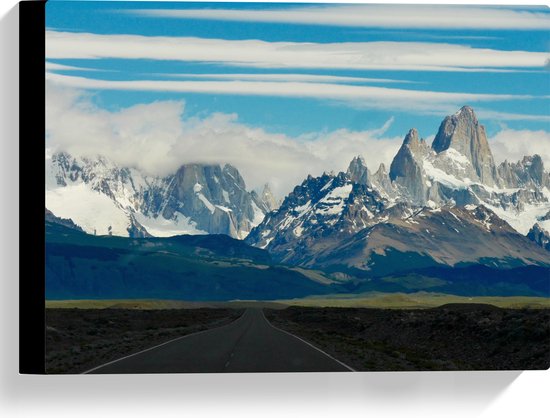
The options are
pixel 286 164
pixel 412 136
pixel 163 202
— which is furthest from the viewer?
pixel 286 164

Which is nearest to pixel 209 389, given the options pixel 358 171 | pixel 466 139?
pixel 358 171

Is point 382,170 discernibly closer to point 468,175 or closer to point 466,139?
point 466,139

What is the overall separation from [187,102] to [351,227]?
7483 millimetres

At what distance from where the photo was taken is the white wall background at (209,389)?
36750 millimetres

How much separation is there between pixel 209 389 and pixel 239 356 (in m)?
3.00

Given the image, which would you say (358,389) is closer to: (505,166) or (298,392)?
(298,392)

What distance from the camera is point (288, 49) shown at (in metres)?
39.3

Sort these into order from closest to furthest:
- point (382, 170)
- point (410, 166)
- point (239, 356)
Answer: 1. point (382, 170)
2. point (239, 356)
3. point (410, 166)

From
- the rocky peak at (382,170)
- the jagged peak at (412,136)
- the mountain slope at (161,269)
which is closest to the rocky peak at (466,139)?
the jagged peak at (412,136)

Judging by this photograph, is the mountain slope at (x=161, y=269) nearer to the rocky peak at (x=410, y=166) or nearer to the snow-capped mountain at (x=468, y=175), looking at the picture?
the rocky peak at (x=410, y=166)

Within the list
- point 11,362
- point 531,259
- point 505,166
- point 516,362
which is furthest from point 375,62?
point 11,362

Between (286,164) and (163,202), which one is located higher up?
(286,164)

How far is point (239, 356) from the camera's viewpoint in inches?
1591

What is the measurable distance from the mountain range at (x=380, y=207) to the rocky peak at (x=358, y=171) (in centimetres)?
3
